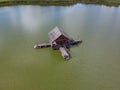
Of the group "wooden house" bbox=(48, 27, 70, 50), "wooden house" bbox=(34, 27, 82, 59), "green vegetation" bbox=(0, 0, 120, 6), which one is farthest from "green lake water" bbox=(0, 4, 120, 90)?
"green vegetation" bbox=(0, 0, 120, 6)

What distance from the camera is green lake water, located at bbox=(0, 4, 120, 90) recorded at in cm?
1296

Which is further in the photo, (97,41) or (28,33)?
(28,33)

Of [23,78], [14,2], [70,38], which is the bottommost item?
[23,78]

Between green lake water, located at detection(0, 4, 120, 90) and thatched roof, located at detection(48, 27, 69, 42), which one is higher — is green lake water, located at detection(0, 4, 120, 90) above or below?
below

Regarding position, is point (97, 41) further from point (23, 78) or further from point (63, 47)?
point (23, 78)

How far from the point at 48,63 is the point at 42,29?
17.9ft

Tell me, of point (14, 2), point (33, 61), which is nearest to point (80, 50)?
point (33, 61)

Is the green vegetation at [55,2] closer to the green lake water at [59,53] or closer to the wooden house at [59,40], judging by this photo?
the green lake water at [59,53]

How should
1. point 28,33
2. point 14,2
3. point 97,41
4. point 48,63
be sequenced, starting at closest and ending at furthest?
point 48,63 → point 97,41 → point 28,33 → point 14,2

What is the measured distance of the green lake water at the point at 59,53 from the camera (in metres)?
13.0

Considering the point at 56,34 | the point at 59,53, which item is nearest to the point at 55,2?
the point at 56,34

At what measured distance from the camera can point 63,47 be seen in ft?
53.0

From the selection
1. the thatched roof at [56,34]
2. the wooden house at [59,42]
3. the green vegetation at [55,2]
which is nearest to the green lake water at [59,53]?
the wooden house at [59,42]

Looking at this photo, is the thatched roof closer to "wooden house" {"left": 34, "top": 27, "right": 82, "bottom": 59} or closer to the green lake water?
"wooden house" {"left": 34, "top": 27, "right": 82, "bottom": 59}
